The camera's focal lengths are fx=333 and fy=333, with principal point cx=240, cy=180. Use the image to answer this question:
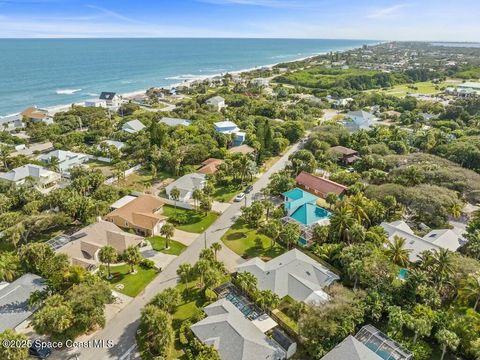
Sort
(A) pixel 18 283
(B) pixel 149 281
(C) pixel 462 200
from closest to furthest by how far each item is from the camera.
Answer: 1. (A) pixel 18 283
2. (B) pixel 149 281
3. (C) pixel 462 200

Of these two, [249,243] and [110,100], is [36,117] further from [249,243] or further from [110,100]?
[249,243]

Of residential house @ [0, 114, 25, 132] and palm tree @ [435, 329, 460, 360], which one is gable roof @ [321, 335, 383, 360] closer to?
palm tree @ [435, 329, 460, 360]

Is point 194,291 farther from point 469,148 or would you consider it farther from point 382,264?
point 469,148

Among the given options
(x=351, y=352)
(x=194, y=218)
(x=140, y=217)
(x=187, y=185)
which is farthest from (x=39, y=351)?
(x=187, y=185)

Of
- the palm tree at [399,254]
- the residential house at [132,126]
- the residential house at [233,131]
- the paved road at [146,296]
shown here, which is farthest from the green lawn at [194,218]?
the residential house at [132,126]

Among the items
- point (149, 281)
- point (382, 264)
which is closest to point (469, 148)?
point (382, 264)

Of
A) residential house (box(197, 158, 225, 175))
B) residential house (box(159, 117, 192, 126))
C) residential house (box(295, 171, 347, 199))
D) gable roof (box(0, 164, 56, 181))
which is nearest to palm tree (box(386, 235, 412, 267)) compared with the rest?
residential house (box(295, 171, 347, 199))
